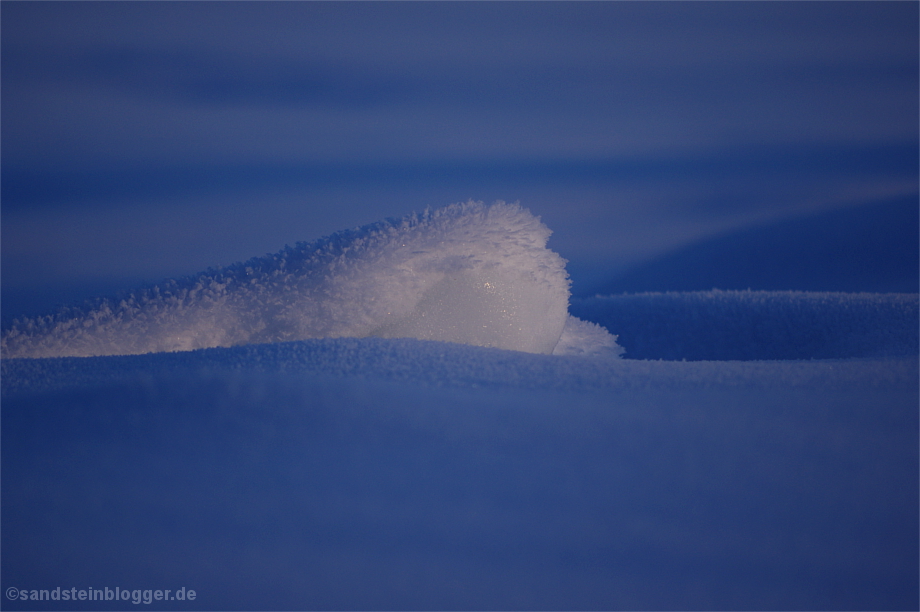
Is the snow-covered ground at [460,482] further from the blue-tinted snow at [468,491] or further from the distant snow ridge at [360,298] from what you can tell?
the distant snow ridge at [360,298]

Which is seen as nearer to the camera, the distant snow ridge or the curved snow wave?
the distant snow ridge

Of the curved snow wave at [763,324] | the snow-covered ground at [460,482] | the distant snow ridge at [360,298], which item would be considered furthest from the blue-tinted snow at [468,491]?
the curved snow wave at [763,324]

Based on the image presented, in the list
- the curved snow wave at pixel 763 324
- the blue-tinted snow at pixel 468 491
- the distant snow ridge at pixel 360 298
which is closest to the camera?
the blue-tinted snow at pixel 468 491

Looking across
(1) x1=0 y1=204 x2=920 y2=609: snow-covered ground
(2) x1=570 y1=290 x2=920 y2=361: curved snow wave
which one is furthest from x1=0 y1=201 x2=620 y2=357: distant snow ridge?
(2) x1=570 y1=290 x2=920 y2=361: curved snow wave

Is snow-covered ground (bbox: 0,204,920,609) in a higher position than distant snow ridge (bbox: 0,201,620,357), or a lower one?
lower

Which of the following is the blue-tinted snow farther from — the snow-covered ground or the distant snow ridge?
the distant snow ridge

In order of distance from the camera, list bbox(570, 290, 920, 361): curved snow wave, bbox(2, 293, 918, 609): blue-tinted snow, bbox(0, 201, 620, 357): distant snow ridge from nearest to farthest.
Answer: bbox(2, 293, 918, 609): blue-tinted snow, bbox(0, 201, 620, 357): distant snow ridge, bbox(570, 290, 920, 361): curved snow wave

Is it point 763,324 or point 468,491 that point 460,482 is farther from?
point 763,324
